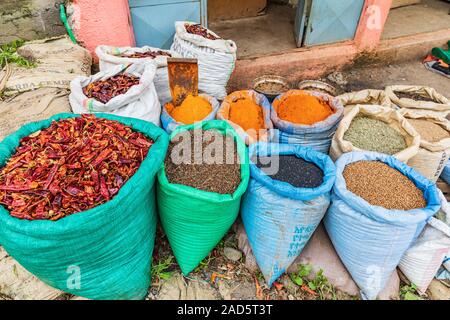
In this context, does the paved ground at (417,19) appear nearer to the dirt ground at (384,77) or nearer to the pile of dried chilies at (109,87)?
the dirt ground at (384,77)

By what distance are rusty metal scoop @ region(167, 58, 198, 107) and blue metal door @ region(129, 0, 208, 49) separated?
2.27 feet

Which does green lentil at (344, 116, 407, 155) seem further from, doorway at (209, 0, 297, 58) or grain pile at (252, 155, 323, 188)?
doorway at (209, 0, 297, 58)

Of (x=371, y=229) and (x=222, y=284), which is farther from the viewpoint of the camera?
(x=222, y=284)

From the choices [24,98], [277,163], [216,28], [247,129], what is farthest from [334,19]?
[24,98]

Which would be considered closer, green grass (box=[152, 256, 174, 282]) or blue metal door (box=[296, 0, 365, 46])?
green grass (box=[152, 256, 174, 282])

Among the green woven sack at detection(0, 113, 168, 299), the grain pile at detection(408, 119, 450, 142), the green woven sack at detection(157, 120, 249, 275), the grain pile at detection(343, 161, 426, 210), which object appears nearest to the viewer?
the green woven sack at detection(0, 113, 168, 299)

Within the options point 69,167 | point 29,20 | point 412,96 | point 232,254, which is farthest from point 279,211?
point 29,20

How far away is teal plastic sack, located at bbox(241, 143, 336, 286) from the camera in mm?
1812

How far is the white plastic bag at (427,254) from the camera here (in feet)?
6.14

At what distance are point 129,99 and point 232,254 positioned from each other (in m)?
1.19

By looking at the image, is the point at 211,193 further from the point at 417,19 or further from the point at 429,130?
the point at 417,19

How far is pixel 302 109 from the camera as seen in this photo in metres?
2.38

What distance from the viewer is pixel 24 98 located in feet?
7.17

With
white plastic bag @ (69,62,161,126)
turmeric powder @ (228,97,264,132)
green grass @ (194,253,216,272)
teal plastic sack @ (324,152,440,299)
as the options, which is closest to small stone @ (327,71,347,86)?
turmeric powder @ (228,97,264,132)
